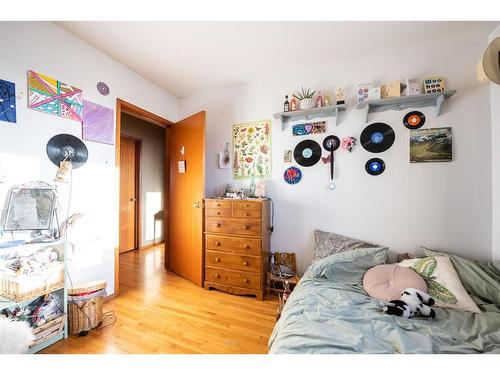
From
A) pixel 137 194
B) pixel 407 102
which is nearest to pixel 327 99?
pixel 407 102

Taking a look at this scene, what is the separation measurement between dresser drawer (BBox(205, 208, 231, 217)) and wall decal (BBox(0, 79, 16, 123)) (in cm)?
163

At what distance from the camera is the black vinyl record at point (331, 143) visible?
2.06 metres

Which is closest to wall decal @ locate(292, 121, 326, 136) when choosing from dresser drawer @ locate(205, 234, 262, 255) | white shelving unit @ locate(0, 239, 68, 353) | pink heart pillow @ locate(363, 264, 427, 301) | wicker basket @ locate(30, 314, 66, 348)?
dresser drawer @ locate(205, 234, 262, 255)

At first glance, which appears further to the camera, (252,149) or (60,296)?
(252,149)

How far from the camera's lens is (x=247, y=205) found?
6.61 feet

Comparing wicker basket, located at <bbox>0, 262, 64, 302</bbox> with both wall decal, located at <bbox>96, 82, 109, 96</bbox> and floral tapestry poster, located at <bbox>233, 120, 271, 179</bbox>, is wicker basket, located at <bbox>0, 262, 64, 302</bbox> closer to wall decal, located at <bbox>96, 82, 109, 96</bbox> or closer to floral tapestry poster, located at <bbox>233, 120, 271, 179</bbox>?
wall decal, located at <bbox>96, 82, 109, 96</bbox>

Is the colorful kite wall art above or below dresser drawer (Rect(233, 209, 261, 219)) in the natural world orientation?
above

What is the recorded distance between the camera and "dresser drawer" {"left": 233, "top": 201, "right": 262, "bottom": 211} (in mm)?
1984

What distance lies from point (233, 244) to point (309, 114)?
1.63 m

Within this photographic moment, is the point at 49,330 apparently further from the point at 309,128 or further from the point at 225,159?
the point at 309,128

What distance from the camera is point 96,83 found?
1.89 meters

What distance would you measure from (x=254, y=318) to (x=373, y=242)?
1.35 metres

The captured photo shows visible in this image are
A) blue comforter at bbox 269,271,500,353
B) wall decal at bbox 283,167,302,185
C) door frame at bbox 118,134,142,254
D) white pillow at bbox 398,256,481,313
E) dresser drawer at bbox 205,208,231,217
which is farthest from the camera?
door frame at bbox 118,134,142,254
